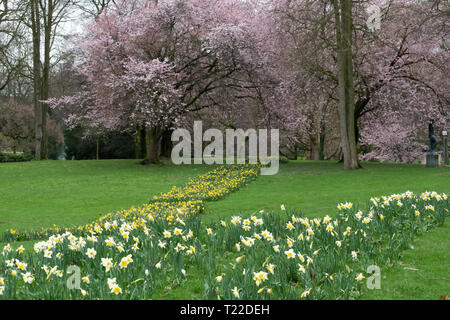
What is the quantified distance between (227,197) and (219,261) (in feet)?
25.1

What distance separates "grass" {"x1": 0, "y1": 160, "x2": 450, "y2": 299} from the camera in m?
4.29

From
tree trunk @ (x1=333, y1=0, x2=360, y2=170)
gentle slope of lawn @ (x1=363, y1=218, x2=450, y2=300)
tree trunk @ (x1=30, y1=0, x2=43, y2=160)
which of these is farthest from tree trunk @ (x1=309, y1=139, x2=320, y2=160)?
gentle slope of lawn @ (x1=363, y1=218, x2=450, y2=300)

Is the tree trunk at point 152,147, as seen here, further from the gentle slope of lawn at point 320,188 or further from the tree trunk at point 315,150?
the tree trunk at point 315,150

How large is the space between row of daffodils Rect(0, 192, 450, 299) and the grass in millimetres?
227

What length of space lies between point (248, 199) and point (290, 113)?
11594mm

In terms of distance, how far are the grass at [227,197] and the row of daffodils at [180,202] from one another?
0.39 meters

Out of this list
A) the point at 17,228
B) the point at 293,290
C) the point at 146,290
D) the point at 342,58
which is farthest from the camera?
the point at 342,58

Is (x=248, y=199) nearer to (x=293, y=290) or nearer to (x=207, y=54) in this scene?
(x=293, y=290)

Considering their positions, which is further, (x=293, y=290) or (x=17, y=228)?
(x=17, y=228)

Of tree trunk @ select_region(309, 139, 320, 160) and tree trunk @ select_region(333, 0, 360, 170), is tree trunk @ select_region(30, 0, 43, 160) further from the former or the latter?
tree trunk @ select_region(309, 139, 320, 160)

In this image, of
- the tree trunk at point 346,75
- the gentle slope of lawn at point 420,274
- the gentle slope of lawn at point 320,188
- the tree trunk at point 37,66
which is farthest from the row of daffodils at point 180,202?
the tree trunk at point 37,66

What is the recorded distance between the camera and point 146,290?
12.6 ft

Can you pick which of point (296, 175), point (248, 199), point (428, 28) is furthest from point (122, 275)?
point (428, 28)

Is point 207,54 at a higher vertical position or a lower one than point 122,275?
higher
